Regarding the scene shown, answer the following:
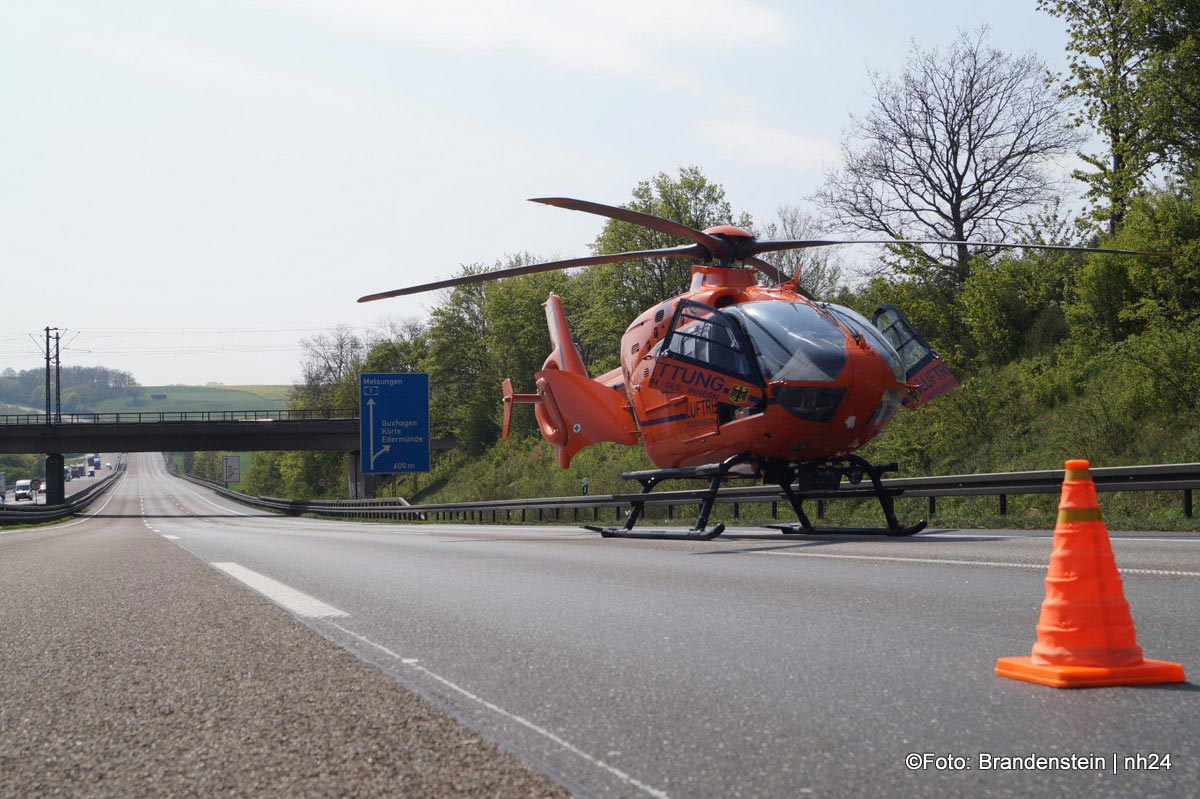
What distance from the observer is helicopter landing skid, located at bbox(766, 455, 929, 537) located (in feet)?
42.7

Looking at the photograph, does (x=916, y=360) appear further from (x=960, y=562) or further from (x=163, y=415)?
(x=163, y=415)

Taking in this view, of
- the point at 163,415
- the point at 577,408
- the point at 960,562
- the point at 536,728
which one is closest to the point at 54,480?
the point at 163,415

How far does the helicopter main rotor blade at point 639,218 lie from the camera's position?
1425 cm

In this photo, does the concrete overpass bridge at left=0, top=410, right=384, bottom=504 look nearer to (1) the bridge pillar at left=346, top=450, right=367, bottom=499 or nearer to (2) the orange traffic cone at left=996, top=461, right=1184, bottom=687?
(1) the bridge pillar at left=346, top=450, right=367, bottom=499

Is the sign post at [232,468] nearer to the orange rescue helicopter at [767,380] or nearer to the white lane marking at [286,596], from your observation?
the orange rescue helicopter at [767,380]

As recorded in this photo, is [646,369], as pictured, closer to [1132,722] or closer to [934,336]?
[1132,722]

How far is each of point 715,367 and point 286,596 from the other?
22.2 feet

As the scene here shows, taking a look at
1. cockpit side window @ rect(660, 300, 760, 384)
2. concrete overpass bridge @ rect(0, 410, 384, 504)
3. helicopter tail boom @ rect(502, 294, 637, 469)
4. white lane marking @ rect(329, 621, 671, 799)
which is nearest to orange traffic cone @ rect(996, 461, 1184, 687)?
white lane marking @ rect(329, 621, 671, 799)

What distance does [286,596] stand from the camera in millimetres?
8008

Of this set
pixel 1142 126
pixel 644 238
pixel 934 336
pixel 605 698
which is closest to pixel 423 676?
pixel 605 698

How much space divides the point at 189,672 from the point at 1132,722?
3.71 metres

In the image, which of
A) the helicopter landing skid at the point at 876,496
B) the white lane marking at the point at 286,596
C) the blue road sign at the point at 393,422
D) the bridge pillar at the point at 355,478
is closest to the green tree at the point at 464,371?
the bridge pillar at the point at 355,478

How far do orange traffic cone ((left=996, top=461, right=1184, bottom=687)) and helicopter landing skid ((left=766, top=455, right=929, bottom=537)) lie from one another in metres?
8.87

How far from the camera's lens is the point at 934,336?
107 ft
